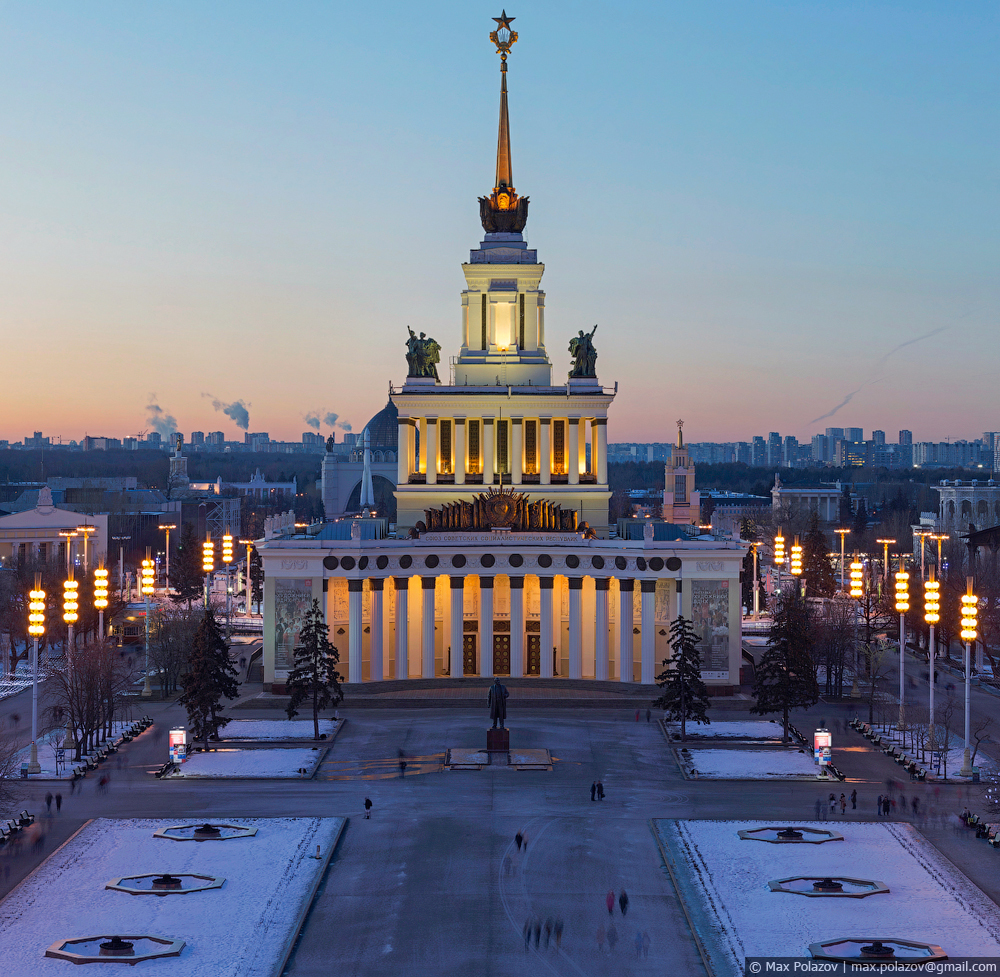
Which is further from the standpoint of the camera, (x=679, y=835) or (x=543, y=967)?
(x=679, y=835)

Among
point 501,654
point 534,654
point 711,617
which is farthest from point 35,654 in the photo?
point 711,617

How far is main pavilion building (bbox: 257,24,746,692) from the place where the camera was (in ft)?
247

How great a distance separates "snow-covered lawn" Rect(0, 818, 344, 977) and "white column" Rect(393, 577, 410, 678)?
27.8m

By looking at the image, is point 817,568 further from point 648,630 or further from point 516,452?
point 648,630

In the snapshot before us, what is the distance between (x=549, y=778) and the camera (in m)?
55.5

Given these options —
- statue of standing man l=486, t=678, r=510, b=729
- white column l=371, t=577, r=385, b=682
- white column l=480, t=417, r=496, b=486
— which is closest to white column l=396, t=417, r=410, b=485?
white column l=480, t=417, r=496, b=486

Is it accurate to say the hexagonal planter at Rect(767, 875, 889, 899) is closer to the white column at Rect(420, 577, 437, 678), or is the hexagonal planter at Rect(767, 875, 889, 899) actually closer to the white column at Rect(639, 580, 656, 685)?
the white column at Rect(639, 580, 656, 685)

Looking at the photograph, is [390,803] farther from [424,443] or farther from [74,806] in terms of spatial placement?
[424,443]

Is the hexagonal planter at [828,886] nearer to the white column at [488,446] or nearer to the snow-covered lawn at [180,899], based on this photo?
the snow-covered lawn at [180,899]

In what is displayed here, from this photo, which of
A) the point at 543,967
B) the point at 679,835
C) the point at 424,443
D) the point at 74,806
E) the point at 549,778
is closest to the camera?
the point at 543,967

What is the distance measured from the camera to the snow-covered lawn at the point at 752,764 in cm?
5552

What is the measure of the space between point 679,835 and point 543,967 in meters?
13.2

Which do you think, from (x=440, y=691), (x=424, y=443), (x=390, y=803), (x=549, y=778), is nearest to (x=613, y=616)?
(x=440, y=691)

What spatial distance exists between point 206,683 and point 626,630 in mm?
25892
